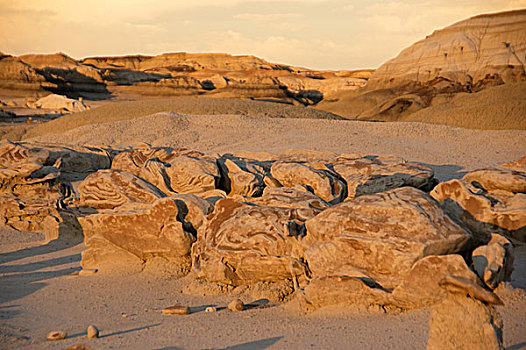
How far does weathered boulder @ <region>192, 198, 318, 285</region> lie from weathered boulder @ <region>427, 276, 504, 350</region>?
1.41 meters

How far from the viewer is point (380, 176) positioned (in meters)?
5.14

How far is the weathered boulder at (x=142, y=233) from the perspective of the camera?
3.89 m

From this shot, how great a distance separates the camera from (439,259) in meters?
2.52

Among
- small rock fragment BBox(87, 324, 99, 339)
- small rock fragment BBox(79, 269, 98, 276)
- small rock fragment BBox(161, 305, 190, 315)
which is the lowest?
small rock fragment BBox(79, 269, 98, 276)

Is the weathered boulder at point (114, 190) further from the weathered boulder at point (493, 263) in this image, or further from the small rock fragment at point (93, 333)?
the weathered boulder at point (493, 263)

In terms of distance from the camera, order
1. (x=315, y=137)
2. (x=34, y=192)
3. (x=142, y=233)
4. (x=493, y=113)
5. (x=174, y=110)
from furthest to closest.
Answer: (x=174, y=110)
(x=493, y=113)
(x=315, y=137)
(x=34, y=192)
(x=142, y=233)

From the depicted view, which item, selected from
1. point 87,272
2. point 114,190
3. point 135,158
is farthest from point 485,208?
point 135,158

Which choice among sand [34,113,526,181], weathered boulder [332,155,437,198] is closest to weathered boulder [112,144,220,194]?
weathered boulder [332,155,437,198]

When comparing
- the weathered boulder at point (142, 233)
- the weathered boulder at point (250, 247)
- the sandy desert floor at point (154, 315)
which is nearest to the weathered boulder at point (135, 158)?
the sandy desert floor at point (154, 315)

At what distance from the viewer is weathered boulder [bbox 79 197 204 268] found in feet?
12.8

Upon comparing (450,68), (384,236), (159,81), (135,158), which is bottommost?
(135,158)

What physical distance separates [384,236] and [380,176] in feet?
8.17

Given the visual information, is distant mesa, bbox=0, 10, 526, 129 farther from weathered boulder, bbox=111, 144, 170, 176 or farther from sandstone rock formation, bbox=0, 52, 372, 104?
weathered boulder, bbox=111, 144, 170, 176

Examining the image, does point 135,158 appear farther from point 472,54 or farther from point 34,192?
point 472,54
